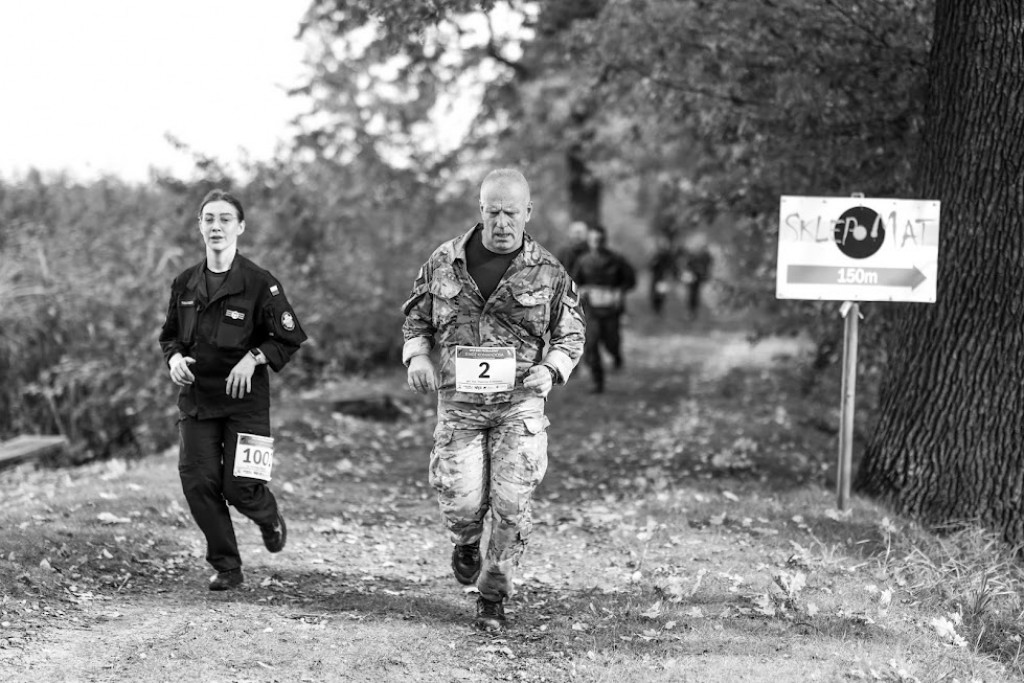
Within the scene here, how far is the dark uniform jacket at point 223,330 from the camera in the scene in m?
5.41

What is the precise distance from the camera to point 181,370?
5.30 m

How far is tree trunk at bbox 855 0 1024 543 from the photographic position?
6.93 m

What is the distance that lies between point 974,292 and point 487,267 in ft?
12.7

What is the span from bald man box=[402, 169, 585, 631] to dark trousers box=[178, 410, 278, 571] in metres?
1.13

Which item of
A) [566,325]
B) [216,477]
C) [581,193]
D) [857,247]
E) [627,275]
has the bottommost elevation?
[216,477]

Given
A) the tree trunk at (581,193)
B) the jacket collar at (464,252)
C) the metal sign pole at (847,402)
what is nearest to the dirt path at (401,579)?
the metal sign pole at (847,402)

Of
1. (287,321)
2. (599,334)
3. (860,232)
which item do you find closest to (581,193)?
(599,334)

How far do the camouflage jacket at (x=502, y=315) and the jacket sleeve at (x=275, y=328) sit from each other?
32.1 inches

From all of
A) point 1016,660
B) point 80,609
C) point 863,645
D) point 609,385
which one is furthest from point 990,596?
point 609,385

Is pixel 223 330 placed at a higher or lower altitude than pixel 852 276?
lower

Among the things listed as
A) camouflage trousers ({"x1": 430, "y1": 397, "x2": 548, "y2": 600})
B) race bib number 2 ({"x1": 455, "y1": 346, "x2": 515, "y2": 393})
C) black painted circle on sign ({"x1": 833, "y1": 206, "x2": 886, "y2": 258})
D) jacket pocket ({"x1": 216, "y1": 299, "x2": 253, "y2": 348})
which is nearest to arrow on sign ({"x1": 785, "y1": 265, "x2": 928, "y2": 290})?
black painted circle on sign ({"x1": 833, "y1": 206, "x2": 886, "y2": 258})

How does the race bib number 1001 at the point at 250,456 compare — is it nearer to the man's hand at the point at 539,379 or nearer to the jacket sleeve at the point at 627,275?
the man's hand at the point at 539,379

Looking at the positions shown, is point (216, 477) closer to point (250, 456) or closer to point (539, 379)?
point (250, 456)

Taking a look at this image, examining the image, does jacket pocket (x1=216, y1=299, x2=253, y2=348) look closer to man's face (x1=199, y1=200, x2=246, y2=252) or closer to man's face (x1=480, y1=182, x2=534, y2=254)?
man's face (x1=199, y1=200, x2=246, y2=252)
